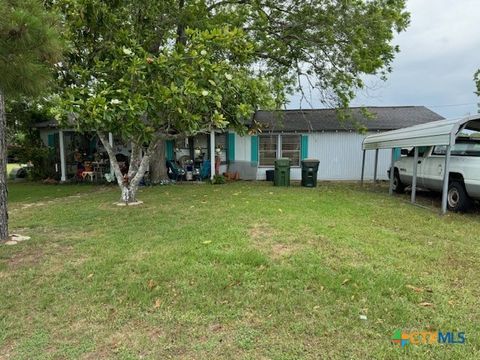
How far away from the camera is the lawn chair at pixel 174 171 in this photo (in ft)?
45.2

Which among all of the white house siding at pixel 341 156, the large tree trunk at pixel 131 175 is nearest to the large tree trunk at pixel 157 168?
the white house siding at pixel 341 156

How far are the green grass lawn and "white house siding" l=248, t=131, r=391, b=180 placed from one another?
8509 mm

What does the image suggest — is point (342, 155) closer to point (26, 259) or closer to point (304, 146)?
point (304, 146)

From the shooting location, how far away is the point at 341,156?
1488cm

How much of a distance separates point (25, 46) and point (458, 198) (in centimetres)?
831

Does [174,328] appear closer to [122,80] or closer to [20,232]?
[20,232]

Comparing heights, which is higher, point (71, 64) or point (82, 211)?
point (71, 64)

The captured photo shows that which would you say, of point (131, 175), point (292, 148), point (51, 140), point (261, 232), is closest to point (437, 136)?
point (261, 232)

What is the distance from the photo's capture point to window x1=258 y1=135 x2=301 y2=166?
1494cm

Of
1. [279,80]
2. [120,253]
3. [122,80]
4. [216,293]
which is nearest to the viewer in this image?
[216,293]

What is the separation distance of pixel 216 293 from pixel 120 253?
180cm

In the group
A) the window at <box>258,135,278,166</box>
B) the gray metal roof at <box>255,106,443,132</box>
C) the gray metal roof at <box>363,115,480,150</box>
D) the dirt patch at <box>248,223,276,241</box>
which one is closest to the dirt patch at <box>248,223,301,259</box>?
the dirt patch at <box>248,223,276,241</box>

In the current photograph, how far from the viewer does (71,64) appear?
7.31 metres

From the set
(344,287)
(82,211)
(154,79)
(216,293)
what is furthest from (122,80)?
(344,287)
